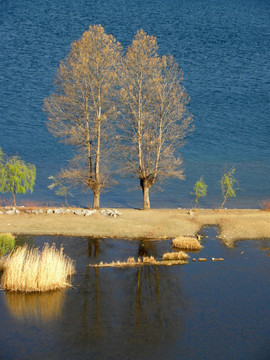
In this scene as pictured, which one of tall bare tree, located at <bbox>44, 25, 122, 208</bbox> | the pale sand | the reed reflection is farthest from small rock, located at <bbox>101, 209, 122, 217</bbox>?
the reed reflection

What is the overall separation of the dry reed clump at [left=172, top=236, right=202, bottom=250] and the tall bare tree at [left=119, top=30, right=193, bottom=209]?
11.3 m

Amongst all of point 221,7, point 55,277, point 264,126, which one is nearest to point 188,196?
point 55,277

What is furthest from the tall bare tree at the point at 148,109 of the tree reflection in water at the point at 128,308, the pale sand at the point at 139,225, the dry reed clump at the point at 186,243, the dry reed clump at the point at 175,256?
the tree reflection in water at the point at 128,308

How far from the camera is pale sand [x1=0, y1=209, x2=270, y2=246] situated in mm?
36250

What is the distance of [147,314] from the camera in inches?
926

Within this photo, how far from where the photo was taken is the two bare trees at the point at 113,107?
43656 millimetres

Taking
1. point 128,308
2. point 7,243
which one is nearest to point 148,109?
point 7,243

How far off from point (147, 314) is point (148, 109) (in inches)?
1013

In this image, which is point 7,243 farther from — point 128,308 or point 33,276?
point 128,308

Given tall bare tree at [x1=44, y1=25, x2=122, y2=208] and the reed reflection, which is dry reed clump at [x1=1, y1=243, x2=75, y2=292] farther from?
tall bare tree at [x1=44, y1=25, x2=122, y2=208]

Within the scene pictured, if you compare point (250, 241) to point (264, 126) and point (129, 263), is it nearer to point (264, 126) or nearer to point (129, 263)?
point (129, 263)

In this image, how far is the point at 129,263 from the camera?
30281 mm

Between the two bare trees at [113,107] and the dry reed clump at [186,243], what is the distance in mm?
11372

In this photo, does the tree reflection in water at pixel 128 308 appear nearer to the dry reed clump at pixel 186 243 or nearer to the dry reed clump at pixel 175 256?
the dry reed clump at pixel 175 256
